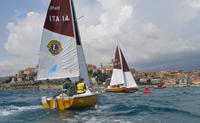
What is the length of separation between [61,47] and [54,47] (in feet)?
1.74

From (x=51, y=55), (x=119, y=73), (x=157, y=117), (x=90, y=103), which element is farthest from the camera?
(x=119, y=73)

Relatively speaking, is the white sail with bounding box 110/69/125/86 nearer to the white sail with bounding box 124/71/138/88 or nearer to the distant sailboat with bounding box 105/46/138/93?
the distant sailboat with bounding box 105/46/138/93

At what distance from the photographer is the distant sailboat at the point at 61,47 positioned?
1033 inches

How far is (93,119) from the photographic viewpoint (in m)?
19.6

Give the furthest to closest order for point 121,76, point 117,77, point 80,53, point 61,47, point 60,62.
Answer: point 117,77 → point 121,76 → point 80,53 → point 61,47 → point 60,62

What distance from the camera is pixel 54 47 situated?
26.6m

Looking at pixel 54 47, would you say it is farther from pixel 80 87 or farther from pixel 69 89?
pixel 80 87

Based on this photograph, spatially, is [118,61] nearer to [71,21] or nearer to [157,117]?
[71,21]

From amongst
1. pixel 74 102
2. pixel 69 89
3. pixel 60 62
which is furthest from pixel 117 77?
pixel 74 102

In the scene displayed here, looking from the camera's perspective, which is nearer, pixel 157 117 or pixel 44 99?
pixel 157 117

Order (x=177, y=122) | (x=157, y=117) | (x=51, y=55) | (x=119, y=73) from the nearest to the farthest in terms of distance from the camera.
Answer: (x=177, y=122)
(x=157, y=117)
(x=51, y=55)
(x=119, y=73)

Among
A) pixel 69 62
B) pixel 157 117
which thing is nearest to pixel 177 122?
pixel 157 117

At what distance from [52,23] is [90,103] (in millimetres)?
6965

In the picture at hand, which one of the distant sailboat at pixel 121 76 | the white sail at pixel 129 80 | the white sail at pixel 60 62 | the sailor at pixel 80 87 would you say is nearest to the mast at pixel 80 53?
the white sail at pixel 60 62
